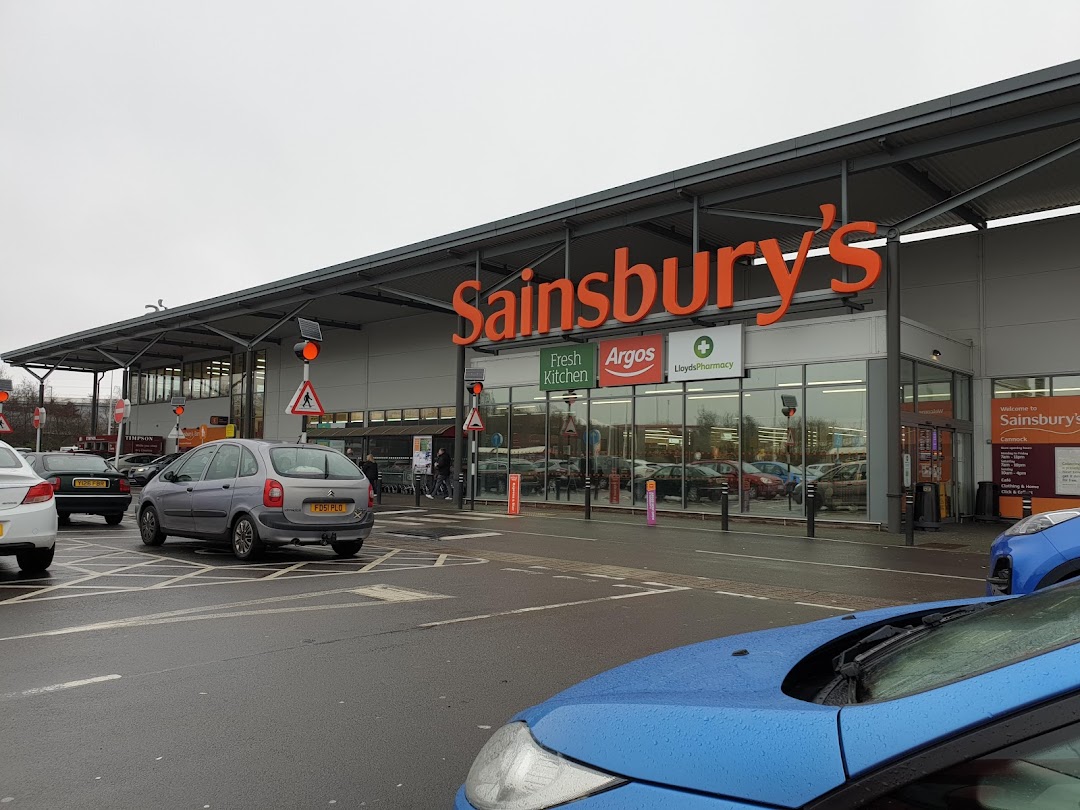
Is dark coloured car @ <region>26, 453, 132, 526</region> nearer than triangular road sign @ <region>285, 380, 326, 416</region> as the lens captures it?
Yes

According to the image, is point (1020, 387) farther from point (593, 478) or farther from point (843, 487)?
point (593, 478)

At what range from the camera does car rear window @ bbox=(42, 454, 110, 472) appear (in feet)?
51.3

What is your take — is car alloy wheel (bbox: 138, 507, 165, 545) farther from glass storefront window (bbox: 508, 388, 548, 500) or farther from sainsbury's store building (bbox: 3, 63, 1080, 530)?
glass storefront window (bbox: 508, 388, 548, 500)

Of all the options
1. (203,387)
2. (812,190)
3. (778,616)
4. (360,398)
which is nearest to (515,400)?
(812,190)

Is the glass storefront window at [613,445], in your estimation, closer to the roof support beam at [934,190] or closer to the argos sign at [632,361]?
the argos sign at [632,361]

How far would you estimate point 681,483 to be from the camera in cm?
2169

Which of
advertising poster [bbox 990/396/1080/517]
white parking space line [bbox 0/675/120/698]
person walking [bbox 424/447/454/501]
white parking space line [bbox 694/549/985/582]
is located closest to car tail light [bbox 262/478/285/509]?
white parking space line [bbox 0/675/120/698]

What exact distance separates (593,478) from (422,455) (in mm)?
7558

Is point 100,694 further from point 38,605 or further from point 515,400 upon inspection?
point 515,400

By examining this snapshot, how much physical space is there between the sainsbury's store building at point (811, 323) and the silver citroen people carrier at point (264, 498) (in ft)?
36.0

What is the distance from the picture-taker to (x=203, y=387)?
47.7 m

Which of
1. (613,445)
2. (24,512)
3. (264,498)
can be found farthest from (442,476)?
(24,512)

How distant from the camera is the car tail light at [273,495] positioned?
10297 mm

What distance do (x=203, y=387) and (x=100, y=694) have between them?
151ft
